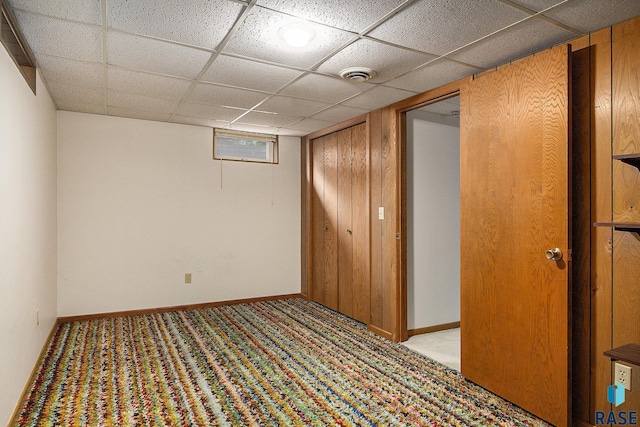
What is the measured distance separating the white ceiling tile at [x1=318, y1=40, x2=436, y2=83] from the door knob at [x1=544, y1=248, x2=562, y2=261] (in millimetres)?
1396

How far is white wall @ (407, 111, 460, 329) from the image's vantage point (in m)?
3.70

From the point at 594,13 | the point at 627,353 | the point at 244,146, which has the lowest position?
the point at 627,353

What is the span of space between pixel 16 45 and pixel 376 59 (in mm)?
2179

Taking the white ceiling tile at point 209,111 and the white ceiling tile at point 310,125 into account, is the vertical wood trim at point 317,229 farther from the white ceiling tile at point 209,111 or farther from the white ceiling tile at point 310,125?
the white ceiling tile at point 209,111

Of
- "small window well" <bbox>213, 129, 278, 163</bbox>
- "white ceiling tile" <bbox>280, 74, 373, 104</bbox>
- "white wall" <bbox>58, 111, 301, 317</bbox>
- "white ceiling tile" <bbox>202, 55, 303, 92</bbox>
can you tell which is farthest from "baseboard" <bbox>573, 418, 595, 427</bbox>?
"small window well" <bbox>213, 129, 278, 163</bbox>

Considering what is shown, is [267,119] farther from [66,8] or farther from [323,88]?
[66,8]

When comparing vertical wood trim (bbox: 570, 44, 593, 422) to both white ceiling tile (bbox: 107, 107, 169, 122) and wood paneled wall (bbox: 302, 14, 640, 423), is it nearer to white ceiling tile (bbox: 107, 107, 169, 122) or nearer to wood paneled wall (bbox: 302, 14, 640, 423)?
wood paneled wall (bbox: 302, 14, 640, 423)

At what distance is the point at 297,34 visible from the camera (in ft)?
6.97

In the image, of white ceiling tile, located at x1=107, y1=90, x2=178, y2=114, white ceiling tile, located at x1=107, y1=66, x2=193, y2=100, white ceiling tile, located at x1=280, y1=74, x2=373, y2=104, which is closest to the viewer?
white ceiling tile, located at x1=107, y1=66, x2=193, y2=100

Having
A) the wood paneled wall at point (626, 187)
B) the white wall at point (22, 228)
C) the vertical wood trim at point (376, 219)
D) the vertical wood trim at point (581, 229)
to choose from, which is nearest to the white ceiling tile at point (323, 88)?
the vertical wood trim at point (376, 219)

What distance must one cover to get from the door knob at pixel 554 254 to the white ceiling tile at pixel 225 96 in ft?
8.17

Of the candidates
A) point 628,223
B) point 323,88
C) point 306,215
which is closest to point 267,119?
point 323,88

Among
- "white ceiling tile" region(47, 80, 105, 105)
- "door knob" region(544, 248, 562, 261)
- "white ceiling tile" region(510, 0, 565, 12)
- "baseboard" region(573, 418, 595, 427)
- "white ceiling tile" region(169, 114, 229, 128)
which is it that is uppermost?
"white ceiling tile" region(169, 114, 229, 128)

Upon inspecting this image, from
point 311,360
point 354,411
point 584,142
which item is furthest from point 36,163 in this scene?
point 584,142
